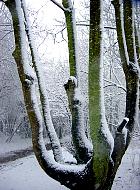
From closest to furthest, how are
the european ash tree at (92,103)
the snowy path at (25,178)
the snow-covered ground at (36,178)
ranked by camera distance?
the european ash tree at (92,103) → the snow-covered ground at (36,178) → the snowy path at (25,178)

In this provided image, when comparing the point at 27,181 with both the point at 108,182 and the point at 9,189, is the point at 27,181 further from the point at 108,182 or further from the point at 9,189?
the point at 108,182

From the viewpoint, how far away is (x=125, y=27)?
5641 mm

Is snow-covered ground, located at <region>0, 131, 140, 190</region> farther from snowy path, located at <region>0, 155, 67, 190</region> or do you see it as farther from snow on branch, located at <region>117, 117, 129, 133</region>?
snow on branch, located at <region>117, 117, 129, 133</region>

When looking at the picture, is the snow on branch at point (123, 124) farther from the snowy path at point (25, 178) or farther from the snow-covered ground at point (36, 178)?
the snowy path at point (25, 178)

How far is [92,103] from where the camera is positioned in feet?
17.1

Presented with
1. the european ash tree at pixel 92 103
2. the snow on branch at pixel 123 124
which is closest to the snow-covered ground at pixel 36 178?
the european ash tree at pixel 92 103

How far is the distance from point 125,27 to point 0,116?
2565 centimetres

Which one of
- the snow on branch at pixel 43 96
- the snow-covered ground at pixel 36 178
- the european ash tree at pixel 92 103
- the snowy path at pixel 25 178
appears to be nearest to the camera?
the european ash tree at pixel 92 103

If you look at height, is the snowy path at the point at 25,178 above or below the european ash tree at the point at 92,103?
below

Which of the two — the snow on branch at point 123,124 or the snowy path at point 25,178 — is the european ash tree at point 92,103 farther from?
the snowy path at point 25,178

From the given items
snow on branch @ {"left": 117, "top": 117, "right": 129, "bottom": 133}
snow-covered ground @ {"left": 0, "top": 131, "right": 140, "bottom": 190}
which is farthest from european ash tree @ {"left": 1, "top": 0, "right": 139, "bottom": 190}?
snow-covered ground @ {"left": 0, "top": 131, "right": 140, "bottom": 190}

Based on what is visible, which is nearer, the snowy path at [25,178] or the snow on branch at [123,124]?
the snow on branch at [123,124]

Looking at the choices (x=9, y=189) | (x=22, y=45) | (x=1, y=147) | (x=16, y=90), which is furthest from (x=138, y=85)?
(x=16, y=90)

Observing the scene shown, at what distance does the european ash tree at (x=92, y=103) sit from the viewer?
5195 millimetres
